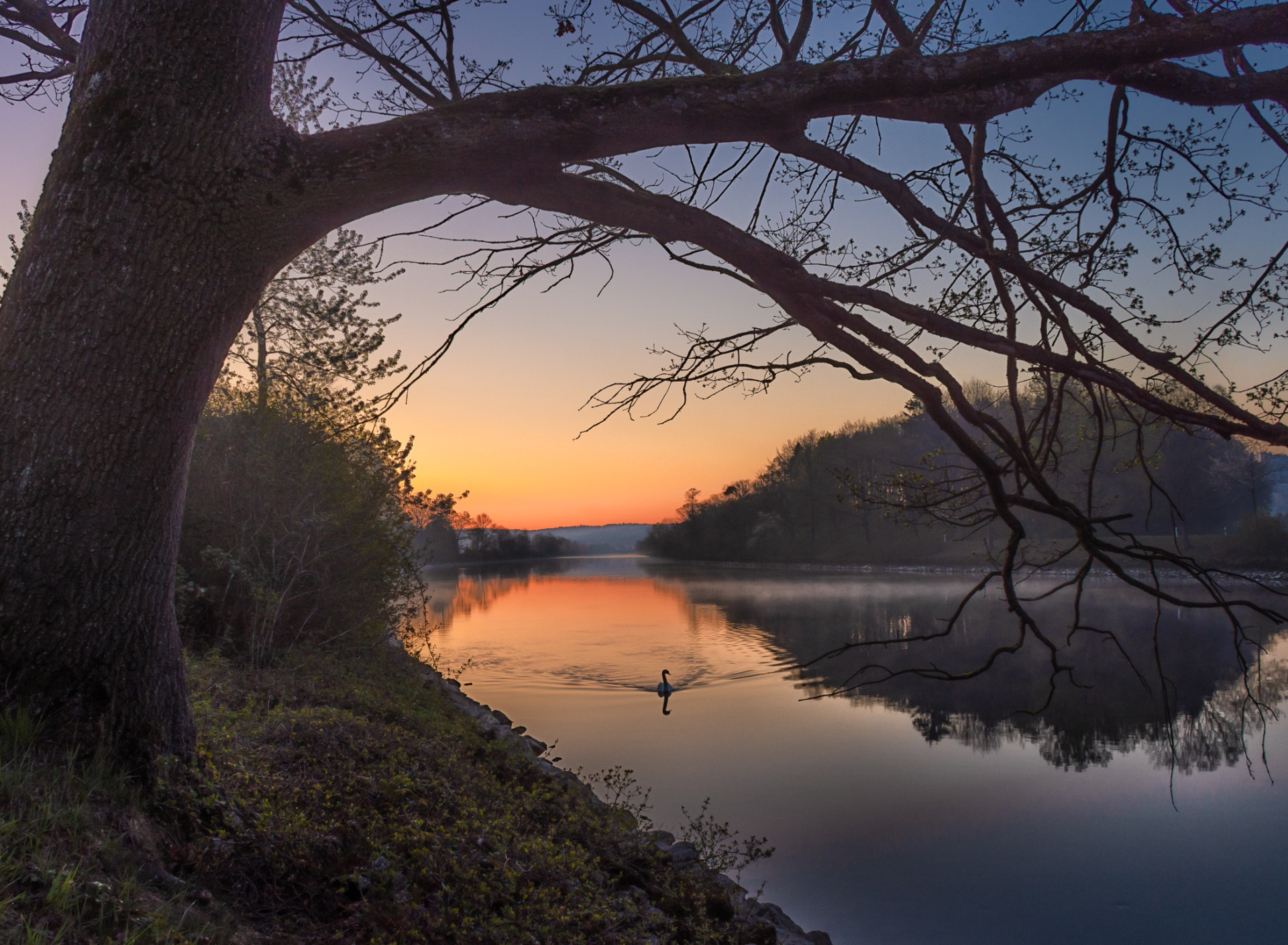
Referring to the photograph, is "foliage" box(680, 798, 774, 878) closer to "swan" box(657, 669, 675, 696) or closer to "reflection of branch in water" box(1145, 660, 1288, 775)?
"reflection of branch in water" box(1145, 660, 1288, 775)

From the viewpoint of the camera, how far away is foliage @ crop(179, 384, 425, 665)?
867 cm

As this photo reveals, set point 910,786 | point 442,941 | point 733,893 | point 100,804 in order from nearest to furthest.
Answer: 1. point 100,804
2. point 442,941
3. point 733,893
4. point 910,786

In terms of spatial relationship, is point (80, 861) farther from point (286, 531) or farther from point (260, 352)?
point (260, 352)

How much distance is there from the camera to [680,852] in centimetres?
677

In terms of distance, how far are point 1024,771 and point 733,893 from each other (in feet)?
23.5

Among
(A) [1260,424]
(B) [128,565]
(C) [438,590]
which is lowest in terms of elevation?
(C) [438,590]

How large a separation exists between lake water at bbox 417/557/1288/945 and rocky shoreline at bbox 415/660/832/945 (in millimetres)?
864

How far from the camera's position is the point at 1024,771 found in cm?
1115

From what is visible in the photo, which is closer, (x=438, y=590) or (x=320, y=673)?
(x=320, y=673)

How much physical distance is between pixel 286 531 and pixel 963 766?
10471 millimetres

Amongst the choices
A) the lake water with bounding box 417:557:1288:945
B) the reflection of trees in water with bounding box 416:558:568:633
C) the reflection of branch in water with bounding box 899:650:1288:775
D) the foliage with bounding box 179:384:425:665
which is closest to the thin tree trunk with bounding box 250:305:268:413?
the foliage with bounding box 179:384:425:665

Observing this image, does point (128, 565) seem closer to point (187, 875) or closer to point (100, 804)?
point (100, 804)

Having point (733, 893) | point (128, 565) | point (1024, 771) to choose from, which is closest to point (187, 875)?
point (128, 565)

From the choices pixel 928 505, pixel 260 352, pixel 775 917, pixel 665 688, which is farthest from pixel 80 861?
pixel 665 688
